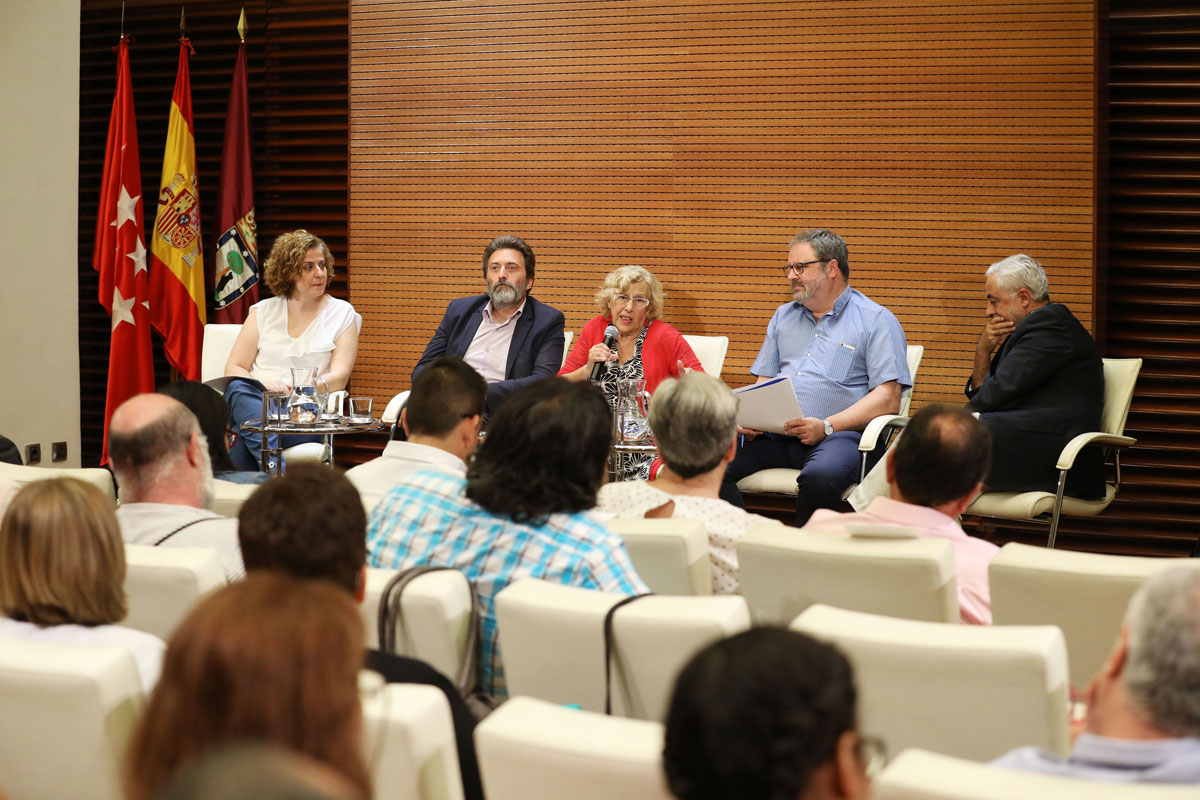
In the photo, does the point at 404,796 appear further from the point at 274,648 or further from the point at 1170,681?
the point at 1170,681

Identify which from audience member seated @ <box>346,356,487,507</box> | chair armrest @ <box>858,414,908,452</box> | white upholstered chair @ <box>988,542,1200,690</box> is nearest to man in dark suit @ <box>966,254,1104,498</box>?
chair armrest @ <box>858,414,908,452</box>

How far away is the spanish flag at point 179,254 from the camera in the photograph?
20.5 ft

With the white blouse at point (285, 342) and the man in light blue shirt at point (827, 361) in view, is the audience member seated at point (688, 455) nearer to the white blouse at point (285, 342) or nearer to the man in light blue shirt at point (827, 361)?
the man in light blue shirt at point (827, 361)

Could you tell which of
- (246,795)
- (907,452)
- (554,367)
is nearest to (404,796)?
(246,795)

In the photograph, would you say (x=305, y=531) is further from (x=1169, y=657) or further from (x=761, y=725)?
(x=1169, y=657)

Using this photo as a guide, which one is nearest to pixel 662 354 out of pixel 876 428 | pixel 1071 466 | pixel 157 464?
pixel 876 428

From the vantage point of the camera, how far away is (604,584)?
2.03m

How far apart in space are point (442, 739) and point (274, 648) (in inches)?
20.3

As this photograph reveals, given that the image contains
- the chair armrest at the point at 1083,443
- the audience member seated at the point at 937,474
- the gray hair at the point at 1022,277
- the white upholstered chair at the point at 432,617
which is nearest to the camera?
the white upholstered chair at the point at 432,617

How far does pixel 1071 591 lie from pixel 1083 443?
240 centimetres

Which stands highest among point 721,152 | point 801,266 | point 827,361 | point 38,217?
point 721,152

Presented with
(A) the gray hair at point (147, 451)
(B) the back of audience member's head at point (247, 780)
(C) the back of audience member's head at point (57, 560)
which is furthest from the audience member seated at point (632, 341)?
(B) the back of audience member's head at point (247, 780)

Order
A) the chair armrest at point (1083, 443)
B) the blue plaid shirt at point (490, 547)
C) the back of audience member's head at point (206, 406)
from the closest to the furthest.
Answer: the blue plaid shirt at point (490, 547)
the back of audience member's head at point (206, 406)
the chair armrest at point (1083, 443)

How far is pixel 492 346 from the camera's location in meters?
5.40
